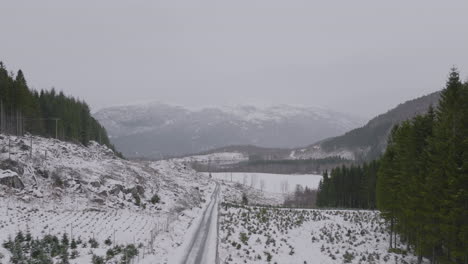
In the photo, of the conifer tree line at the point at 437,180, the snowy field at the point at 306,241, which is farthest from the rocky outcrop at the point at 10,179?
the conifer tree line at the point at 437,180

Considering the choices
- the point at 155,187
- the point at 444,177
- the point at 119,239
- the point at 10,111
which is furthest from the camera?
the point at 10,111

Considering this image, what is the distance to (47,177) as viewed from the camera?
4662 cm

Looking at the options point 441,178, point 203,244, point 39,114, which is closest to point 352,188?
point 203,244

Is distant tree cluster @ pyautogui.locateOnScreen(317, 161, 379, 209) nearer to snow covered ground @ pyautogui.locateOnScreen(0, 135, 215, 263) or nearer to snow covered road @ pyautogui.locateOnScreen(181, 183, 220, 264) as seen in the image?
snow covered ground @ pyautogui.locateOnScreen(0, 135, 215, 263)

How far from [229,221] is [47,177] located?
29398 millimetres

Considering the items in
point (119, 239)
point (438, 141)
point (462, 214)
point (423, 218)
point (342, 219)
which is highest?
point (438, 141)

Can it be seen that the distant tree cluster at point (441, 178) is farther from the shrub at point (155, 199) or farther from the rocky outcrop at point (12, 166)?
the rocky outcrop at point (12, 166)

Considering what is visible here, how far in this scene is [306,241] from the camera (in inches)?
1391

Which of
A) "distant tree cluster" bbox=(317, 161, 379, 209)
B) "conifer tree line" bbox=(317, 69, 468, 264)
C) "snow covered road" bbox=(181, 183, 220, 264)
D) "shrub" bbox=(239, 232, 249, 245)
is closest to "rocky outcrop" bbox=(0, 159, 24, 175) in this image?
"snow covered road" bbox=(181, 183, 220, 264)

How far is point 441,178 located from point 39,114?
306ft

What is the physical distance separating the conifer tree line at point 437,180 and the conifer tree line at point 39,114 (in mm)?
76598

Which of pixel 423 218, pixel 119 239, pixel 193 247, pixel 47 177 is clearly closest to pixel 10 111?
pixel 47 177

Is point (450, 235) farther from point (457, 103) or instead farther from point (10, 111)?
point (10, 111)

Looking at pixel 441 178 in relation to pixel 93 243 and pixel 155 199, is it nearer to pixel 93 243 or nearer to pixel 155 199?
pixel 93 243
